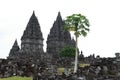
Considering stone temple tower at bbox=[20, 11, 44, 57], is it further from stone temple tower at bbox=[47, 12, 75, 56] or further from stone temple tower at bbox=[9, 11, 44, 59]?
stone temple tower at bbox=[47, 12, 75, 56]

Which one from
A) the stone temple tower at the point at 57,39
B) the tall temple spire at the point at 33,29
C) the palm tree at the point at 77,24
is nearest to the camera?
the palm tree at the point at 77,24

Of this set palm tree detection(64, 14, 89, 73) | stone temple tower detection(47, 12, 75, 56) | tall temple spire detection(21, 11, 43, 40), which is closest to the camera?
palm tree detection(64, 14, 89, 73)

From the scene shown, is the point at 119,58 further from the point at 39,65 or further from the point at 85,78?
the point at 85,78

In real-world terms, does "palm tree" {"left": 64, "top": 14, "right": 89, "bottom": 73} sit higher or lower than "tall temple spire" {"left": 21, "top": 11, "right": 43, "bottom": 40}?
lower

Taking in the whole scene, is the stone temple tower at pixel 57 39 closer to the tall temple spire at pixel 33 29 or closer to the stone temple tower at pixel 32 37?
the stone temple tower at pixel 32 37

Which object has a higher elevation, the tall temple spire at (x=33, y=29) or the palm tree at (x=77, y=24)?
the tall temple spire at (x=33, y=29)

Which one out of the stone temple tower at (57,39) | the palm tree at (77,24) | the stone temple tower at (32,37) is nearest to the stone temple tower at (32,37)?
the stone temple tower at (32,37)

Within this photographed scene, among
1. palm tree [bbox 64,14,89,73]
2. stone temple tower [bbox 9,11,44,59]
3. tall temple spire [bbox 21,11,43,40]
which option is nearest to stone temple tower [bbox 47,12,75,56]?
stone temple tower [bbox 9,11,44,59]

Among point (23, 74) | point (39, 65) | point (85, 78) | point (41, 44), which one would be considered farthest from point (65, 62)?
point (41, 44)

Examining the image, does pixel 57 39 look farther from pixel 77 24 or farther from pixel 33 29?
pixel 77 24

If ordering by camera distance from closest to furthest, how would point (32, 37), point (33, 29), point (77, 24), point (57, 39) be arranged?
point (77, 24)
point (33, 29)
point (32, 37)
point (57, 39)

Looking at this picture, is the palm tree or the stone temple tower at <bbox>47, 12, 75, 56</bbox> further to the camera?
the stone temple tower at <bbox>47, 12, 75, 56</bbox>

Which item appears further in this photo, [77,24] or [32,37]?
[32,37]

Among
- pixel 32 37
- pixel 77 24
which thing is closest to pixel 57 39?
pixel 32 37
